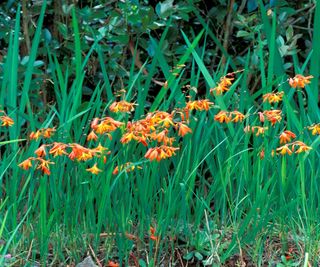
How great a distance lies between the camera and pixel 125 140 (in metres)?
2.28

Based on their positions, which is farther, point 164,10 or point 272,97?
point 164,10

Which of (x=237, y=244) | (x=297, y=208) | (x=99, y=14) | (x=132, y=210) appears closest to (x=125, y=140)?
(x=132, y=210)

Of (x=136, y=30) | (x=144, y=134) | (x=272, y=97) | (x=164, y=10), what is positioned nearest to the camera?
(x=144, y=134)

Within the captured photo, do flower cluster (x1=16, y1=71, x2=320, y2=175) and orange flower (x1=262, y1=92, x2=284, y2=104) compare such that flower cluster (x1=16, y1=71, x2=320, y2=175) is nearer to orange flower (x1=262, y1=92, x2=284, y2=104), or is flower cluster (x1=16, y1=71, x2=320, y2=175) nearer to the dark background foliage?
orange flower (x1=262, y1=92, x2=284, y2=104)

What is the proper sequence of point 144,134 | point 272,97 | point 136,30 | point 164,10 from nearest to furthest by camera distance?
point 144,134
point 272,97
point 164,10
point 136,30

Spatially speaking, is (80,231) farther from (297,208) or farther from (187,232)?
(297,208)

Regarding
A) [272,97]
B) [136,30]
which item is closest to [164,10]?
[136,30]

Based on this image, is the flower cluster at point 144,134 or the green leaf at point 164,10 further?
the green leaf at point 164,10

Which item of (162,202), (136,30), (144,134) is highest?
(144,134)

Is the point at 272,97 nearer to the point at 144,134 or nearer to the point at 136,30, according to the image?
the point at 144,134

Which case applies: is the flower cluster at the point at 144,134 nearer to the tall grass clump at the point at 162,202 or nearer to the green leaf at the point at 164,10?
the tall grass clump at the point at 162,202

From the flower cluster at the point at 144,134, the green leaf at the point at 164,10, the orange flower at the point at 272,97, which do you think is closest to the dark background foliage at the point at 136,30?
the green leaf at the point at 164,10

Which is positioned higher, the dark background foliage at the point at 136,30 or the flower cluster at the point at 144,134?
the flower cluster at the point at 144,134

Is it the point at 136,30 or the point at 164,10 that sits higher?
the point at 164,10
